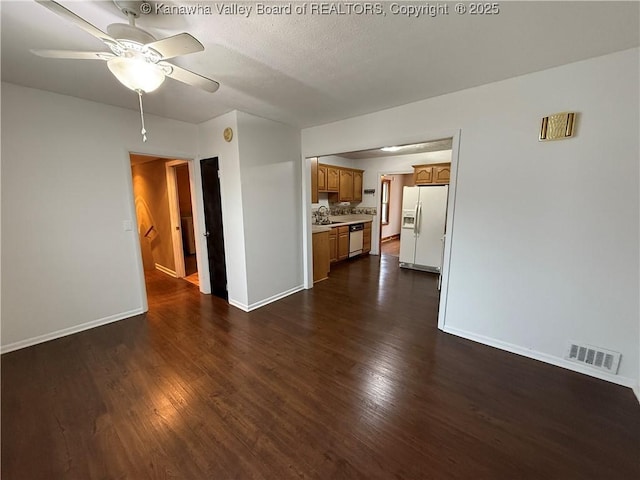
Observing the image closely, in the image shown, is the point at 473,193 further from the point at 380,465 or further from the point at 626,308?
the point at 380,465

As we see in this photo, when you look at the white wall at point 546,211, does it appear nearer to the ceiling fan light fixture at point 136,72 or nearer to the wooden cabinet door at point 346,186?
the ceiling fan light fixture at point 136,72

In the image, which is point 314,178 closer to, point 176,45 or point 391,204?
point 176,45

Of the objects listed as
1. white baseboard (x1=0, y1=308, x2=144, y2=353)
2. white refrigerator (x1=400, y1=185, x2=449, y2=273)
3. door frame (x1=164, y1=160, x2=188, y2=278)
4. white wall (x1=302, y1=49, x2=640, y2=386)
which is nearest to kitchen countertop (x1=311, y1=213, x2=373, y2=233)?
white refrigerator (x1=400, y1=185, x2=449, y2=273)

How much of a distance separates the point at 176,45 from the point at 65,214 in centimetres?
243

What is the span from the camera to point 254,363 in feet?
7.47

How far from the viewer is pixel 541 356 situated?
7.50 ft

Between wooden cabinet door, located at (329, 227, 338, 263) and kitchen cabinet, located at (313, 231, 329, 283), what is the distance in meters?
0.67

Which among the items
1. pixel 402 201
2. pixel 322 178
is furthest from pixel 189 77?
pixel 402 201

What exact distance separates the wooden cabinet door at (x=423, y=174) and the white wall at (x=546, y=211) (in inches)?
97.5

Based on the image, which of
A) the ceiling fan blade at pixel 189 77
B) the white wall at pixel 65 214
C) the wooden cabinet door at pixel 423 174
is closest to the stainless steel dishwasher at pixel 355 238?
the wooden cabinet door at pixel 423 174

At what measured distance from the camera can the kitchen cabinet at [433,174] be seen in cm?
476

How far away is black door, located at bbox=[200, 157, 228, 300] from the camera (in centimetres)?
344

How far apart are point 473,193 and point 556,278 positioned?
→ 38.7 inches

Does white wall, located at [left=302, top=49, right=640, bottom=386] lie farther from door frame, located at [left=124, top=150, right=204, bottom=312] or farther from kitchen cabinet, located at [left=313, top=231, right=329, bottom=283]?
door frame, located at [left=124, top=150, right=204, bottom=312]
